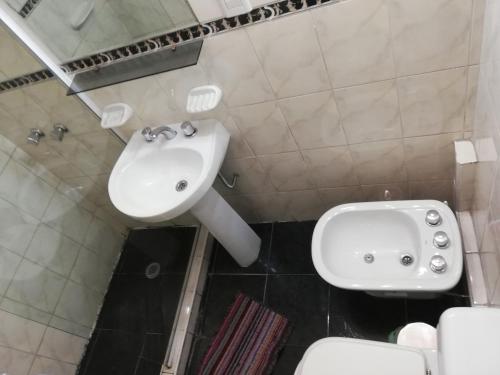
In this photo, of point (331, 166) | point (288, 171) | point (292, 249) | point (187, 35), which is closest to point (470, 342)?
point (331, 166)

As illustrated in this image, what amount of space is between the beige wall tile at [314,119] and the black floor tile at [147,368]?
52.1 inches

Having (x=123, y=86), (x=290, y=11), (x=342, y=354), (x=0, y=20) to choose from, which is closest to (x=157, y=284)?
(x=123, y=86)

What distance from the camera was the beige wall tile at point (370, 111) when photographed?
132 cm

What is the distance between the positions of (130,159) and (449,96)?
125 cm

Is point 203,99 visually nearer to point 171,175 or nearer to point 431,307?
point 171,175

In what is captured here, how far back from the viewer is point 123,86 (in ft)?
5.08

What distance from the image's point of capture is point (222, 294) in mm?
2076

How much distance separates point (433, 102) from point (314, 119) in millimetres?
422

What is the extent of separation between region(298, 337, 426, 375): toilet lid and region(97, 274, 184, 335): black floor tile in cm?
101

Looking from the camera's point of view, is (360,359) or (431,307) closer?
(360,359)

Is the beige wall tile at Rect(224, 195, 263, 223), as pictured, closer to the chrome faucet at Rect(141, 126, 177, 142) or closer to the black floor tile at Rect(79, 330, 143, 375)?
the chrome faucet at Rect(141, 126, 177, 142)

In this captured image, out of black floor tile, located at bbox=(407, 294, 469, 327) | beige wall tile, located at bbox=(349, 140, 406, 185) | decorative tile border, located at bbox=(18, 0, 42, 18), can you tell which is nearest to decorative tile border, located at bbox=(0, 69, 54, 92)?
decorative tile border, located at bbox=(18, 0, 42, 18)

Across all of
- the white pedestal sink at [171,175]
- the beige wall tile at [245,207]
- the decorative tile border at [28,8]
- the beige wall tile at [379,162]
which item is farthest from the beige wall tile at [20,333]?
the beige wall tile at [379,162]

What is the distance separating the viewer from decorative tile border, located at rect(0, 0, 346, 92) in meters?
1.16
